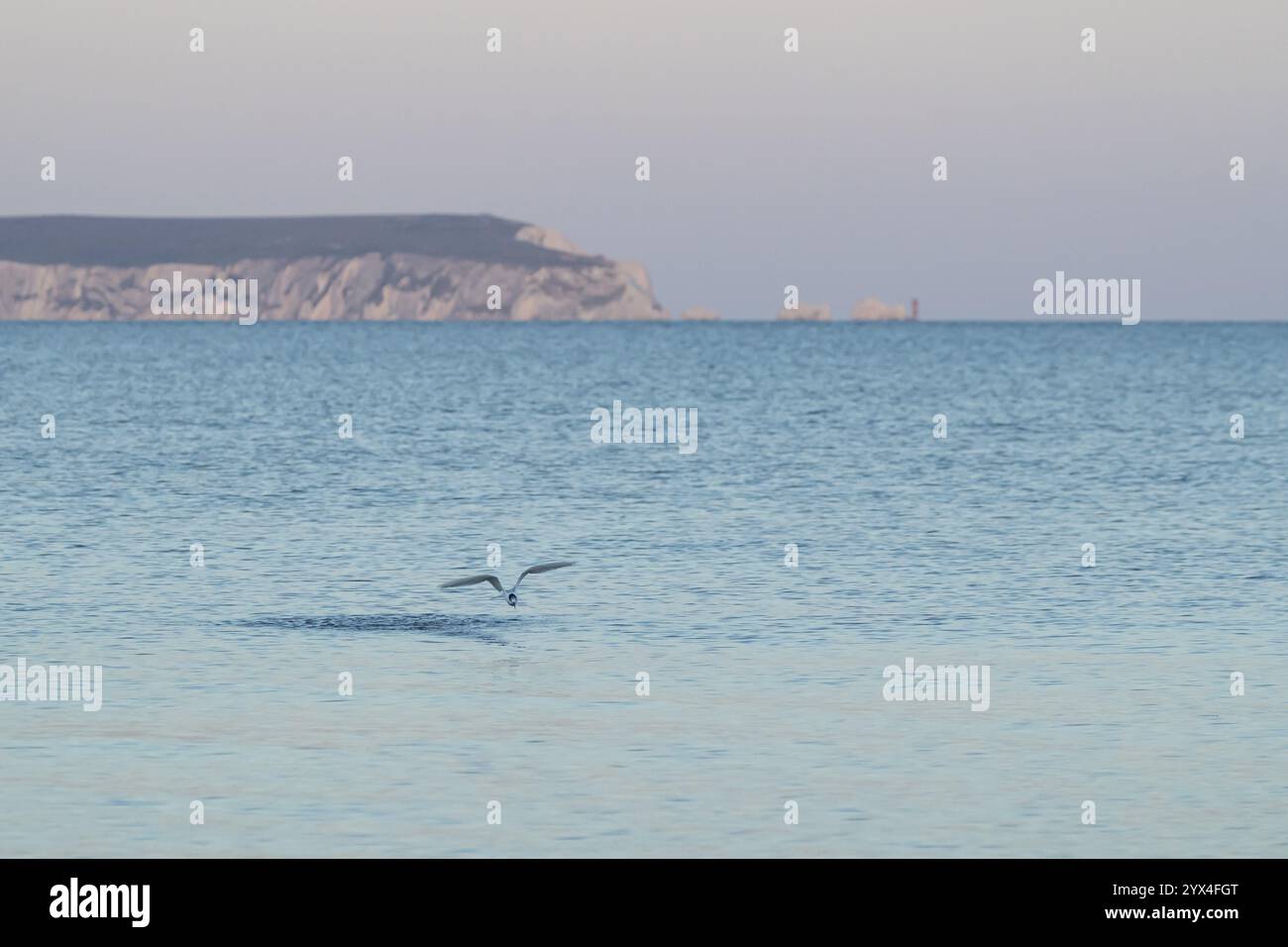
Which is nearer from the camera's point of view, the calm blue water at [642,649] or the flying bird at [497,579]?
the calm blue water at [642,649]

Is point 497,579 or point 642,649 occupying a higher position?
point 497,579

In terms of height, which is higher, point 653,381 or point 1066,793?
point 653,381

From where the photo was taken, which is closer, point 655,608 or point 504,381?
point 655,608

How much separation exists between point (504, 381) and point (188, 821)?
10509 cm

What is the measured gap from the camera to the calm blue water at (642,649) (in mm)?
16797

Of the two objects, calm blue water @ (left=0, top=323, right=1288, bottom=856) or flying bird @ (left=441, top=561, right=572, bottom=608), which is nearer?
calm blue water @ (left=0, top=323, right=1288, bottom=856)

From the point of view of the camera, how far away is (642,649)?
25.1 meters

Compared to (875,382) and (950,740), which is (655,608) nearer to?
(950,740)

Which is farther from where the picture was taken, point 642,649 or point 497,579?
point 497,579

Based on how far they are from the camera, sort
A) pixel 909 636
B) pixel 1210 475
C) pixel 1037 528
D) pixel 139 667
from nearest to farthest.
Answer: pixel 139 667
pixel 909 636
pixel 1037 528
pixel 1210 475

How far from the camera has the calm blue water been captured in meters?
16.8

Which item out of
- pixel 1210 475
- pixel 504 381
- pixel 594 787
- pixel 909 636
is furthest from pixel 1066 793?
pixel 504 381
